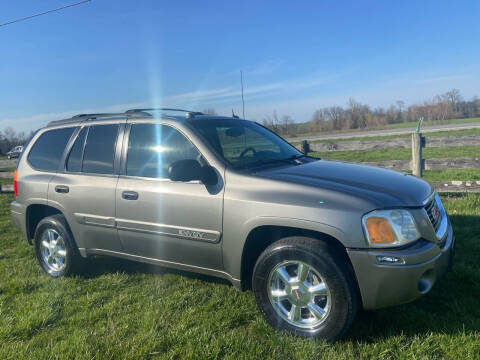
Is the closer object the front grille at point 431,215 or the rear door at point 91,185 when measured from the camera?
the front grille at point 431,215

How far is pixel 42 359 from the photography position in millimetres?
2689

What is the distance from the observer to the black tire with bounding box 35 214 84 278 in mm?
4137

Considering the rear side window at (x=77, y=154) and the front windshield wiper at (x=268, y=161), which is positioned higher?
the rear side window at (x=77, y=154)

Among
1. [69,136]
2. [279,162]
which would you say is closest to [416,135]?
[279,162]

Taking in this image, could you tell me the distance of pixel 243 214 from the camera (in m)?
2.93

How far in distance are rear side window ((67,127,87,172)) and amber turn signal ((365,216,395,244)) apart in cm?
312

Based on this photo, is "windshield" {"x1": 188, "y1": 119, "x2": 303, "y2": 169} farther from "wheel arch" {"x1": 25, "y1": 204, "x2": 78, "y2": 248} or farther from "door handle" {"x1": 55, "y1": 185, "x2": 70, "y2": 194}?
"wheel arch" {"x1": 25, "y1": 204, "x2": 78, "y2": 248}

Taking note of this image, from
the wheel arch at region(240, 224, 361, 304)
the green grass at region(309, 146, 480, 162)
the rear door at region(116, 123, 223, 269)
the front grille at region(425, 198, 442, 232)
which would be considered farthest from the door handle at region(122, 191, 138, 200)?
the green grass at region(309, 146, 480, 162)

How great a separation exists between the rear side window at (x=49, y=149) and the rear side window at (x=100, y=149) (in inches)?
17.6

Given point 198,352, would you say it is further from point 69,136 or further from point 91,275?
point 69,136

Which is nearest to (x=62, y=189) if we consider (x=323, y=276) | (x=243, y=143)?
(x=243, y=143)

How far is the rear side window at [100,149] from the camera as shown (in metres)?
3.86

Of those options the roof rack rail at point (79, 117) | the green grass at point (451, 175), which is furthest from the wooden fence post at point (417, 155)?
the roof rack rail at point (79, 117)

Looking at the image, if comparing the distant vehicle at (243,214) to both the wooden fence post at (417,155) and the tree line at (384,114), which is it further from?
the tree line at (384,114)
